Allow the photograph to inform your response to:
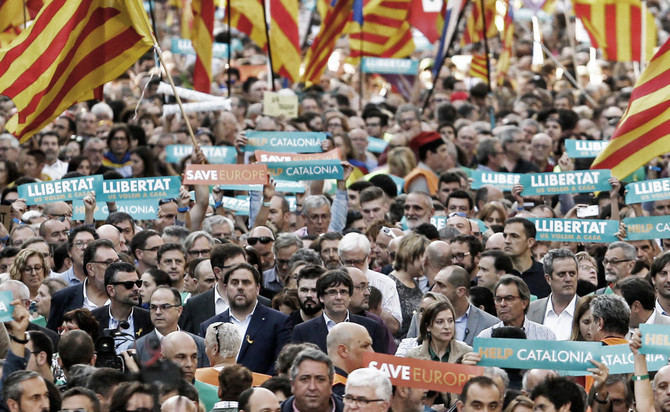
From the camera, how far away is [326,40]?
2038cm

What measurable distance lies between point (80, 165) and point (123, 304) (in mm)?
5357

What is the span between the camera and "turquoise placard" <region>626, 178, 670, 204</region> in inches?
524

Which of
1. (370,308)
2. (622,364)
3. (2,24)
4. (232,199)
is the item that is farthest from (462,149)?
(622,364)

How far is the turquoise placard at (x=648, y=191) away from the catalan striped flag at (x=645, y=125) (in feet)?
1.45

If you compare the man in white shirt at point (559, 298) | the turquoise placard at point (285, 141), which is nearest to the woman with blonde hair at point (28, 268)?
the turquoise placard at point (285, 141)

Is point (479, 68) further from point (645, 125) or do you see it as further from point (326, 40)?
point (645, 125)

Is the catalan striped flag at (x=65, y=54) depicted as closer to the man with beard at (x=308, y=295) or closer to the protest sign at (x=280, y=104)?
the man with beard at (x=308, y=295)

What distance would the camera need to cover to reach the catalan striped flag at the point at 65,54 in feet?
41.4

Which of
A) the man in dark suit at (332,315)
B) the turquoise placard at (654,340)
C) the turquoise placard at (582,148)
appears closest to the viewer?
the turquoise placard at (654,340)

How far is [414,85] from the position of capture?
2402 centimetres

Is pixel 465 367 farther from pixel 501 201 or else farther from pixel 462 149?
pixel 462 149

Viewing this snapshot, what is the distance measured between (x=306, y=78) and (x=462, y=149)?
2.52 m

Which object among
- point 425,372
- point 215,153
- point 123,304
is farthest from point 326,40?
point 425,372

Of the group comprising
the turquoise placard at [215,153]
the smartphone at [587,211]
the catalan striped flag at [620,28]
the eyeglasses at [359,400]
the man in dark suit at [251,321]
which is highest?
the catalan striped flag at [620,28]
